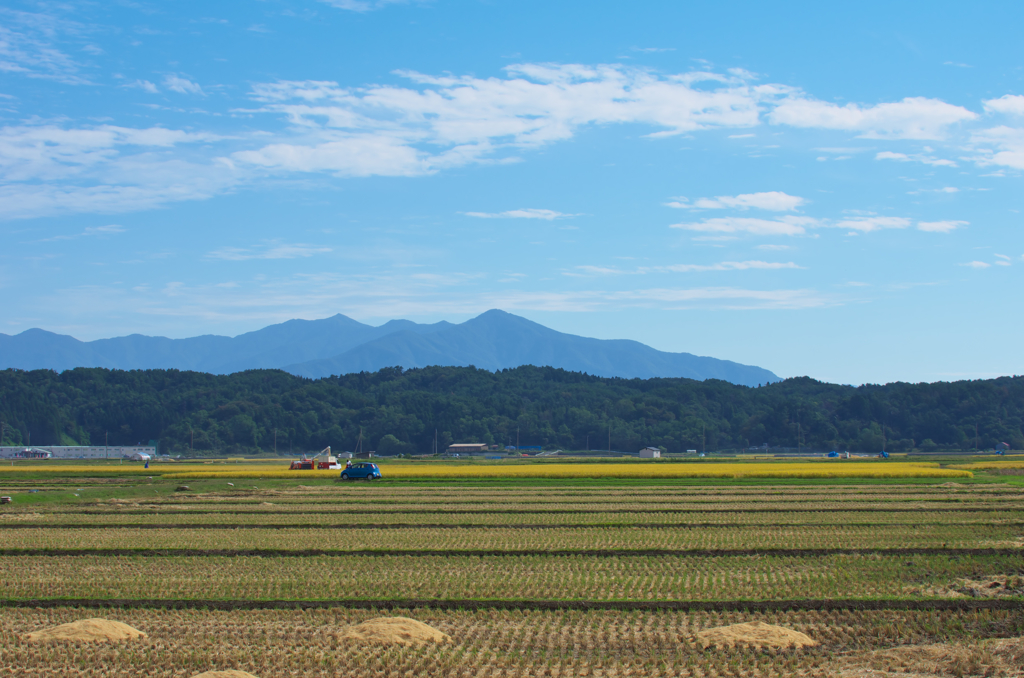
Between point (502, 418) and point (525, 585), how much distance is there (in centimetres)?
16257

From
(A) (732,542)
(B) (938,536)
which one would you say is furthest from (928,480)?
(A) (732,542)

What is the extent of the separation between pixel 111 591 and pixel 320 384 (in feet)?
608

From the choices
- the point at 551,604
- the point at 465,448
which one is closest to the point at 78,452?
the point at 465,448

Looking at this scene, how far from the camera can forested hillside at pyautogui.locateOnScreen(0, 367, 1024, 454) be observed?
6284 inches

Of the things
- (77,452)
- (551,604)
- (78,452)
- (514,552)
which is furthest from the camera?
(77,452)

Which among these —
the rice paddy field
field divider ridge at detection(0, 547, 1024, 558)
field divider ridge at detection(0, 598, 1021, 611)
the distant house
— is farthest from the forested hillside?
field divider ridge at detection(0, 598, 1021, 611)

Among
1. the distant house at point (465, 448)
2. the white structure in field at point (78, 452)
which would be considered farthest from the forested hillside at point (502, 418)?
the white structure in field at point (78, 452)

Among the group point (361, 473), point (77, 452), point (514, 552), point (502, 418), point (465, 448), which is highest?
point (502, 418)

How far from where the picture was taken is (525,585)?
18.0m

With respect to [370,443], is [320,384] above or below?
above

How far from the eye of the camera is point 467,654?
12984 mm

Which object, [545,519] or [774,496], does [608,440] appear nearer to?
[774,496]

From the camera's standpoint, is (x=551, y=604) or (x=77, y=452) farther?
(x=77, y=452)

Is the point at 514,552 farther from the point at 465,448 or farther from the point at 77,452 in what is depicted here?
the point at 77,452
